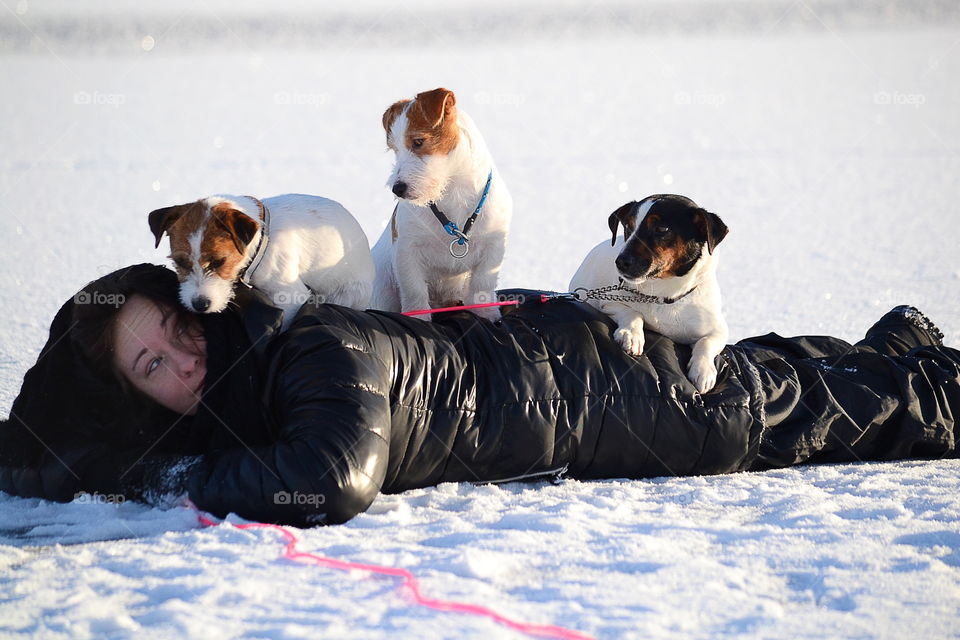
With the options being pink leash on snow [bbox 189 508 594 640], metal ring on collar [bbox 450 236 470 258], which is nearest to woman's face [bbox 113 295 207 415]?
pink leash on snow [bbox 189 508 594 640]

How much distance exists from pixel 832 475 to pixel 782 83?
1144cm

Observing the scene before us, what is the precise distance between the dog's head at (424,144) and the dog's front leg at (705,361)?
121cm

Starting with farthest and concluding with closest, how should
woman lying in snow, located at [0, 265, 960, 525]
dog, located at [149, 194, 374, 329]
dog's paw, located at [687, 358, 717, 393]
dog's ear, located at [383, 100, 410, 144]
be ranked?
dog's ear, located at [383, 100, 410, 144] → dog's paw, located at [687, 358, 717, 393] → dog, located at [149, 194, 374, 329] → woman lying in snow, located at [0, 265, 960, 525]

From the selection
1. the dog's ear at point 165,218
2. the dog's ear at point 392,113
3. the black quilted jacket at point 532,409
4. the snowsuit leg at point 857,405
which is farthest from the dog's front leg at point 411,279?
the snowsuit leg at point 857,405

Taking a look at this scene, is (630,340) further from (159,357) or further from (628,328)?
(159,357)

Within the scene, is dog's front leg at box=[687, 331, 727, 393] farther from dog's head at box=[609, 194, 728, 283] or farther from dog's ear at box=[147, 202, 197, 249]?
dog's ear at box=[147, 202, 197, 249]

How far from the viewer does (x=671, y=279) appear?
3.59 metres

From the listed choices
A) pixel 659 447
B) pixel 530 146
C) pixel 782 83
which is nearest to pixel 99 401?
pixel 659 447

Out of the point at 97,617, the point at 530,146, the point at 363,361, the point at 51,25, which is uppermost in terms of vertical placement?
the point at 51,25

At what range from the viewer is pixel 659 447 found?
3.27 metres

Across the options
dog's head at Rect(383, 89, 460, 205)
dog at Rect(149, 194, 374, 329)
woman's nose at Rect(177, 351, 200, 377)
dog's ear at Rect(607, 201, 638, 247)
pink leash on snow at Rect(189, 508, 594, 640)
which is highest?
dog's head at Rect(383, 89, 460, 205)

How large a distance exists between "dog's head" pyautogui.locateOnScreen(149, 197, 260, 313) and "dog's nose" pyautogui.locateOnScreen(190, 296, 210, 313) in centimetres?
2

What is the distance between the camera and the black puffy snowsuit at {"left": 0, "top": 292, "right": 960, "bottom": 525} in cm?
268

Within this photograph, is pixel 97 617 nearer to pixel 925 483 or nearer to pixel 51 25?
pixel 925 483
